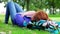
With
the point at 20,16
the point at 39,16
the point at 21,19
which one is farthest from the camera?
the point at 20,16

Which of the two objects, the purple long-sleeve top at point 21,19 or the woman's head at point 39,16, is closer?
Answer: the woman's head at point 39,16

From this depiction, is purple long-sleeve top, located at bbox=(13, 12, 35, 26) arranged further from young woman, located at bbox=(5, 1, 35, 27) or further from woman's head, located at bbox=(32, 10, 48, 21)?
woman's head, located at bbox=(32, 10, 48, 21)

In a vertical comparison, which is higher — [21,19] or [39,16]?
[39,16]

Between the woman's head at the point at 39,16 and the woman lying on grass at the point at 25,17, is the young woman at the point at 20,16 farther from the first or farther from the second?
the woman's head at the point at 39,16

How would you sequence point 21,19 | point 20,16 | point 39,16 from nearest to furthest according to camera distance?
point 39,16 < point 21,19 < point 20,16

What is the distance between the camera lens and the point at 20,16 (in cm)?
761

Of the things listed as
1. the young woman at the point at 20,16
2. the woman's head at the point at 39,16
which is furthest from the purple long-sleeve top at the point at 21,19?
the woman's head at the point at 39,16

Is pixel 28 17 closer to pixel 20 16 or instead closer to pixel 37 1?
pixel 20 16

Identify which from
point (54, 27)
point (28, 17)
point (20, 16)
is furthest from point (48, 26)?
point (20, 16)

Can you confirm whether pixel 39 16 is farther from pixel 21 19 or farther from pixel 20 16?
pixel 20 16

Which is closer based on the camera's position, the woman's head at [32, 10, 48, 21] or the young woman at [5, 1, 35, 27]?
the woman's head at [32, 10, 48, 21]

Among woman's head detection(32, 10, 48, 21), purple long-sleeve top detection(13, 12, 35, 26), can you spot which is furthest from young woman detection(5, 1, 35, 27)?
woman's head detection(32, 10, 48, 21)

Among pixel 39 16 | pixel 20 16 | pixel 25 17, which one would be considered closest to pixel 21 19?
pixel 25 17

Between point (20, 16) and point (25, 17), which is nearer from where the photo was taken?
point (25, 17)
